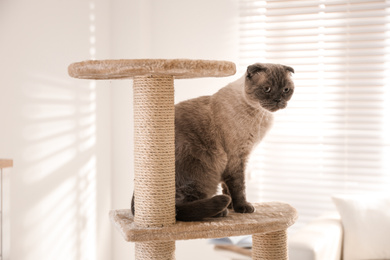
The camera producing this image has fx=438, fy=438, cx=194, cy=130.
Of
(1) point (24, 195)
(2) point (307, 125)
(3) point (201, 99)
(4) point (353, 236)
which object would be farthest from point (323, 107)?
(1) point (24, 195)

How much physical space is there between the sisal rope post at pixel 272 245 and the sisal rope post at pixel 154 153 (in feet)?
1.16

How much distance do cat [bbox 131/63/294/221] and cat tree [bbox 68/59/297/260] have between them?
118mm

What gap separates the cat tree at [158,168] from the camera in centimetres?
117

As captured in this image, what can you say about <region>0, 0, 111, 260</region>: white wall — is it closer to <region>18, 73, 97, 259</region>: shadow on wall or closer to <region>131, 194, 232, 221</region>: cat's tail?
<region>18, 73, 97, 259</region>: shadow on wall

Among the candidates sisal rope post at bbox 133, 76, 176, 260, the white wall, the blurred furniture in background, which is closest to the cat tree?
sisal rope post at bbox 133, 76, 176, 260

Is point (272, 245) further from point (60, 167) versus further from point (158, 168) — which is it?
point (60, 167)

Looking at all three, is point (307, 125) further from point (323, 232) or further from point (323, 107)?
point (323, 232)

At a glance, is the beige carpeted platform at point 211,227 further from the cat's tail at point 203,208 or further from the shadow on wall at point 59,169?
the shadow on wall at point 59,169

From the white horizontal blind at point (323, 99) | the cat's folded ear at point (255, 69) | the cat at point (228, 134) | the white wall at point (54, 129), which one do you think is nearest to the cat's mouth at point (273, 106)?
the cat at point (228, 134)

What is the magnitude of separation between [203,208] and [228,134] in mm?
264

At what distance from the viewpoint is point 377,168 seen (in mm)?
2545

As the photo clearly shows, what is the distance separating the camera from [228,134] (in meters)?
1.39

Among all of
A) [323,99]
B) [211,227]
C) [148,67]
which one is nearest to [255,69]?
[148,67]

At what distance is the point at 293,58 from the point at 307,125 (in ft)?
1.37
